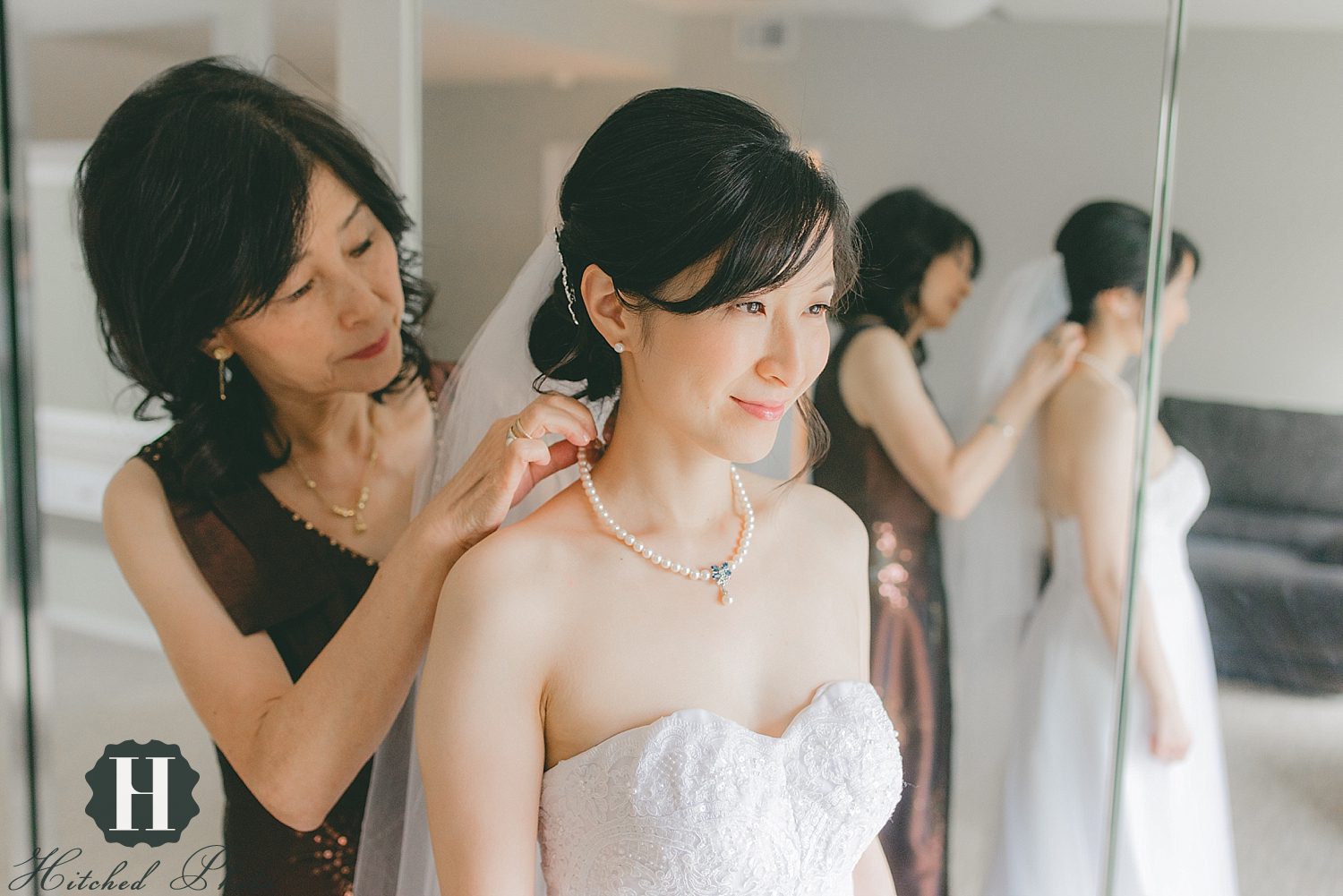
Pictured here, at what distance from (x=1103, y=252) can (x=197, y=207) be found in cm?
123

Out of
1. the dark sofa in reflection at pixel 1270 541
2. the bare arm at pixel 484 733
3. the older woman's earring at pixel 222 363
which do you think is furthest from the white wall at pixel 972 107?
the bare arm at pixel 484 733

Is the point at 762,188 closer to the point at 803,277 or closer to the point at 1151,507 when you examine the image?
the point at 803,277

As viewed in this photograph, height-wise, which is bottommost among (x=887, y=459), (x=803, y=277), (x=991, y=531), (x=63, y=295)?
(x=991, y=531)

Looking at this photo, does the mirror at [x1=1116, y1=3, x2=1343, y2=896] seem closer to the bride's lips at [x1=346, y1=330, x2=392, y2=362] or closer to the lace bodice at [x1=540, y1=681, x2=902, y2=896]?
the lace bodice at [x1=540, y1=681, x2=902, y2=896]

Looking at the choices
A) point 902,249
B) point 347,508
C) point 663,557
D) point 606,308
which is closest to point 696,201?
point 606,308

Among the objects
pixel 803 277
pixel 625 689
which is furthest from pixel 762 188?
pixel 625 689

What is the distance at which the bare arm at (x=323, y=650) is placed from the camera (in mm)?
1062

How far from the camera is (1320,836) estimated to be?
1464 millimetres

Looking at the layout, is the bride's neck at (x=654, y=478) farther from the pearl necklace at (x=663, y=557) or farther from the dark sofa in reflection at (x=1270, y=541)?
the dark sofa in reflection at (x=1270, y=541)

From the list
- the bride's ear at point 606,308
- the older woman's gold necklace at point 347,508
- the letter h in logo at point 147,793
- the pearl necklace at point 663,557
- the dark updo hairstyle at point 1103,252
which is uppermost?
the dark updo hairstyle at point 1103,252

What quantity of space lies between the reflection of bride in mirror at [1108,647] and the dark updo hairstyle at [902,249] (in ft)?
0.55

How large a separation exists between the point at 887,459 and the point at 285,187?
92 centimetres

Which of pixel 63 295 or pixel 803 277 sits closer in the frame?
pixel 803 277

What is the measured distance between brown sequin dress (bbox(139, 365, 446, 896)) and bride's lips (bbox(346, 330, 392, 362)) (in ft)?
0.79
